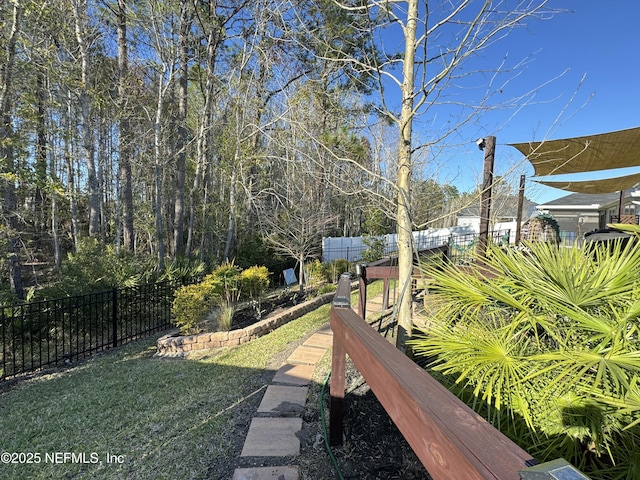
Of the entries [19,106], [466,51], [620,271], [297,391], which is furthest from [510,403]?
[19,106]

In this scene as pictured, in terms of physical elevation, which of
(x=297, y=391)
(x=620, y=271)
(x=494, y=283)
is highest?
(x=620, y=271)

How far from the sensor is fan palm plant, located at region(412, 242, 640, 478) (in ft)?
3.58

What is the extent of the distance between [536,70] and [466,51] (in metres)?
0.70

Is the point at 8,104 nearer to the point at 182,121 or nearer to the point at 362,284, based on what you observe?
the point at 182,121

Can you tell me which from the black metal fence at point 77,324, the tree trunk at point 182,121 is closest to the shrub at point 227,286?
the black metal fence at point 77,324

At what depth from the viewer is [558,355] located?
43.9 inches

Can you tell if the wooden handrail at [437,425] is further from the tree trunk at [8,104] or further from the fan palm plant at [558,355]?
the tree trunk at [8,104]

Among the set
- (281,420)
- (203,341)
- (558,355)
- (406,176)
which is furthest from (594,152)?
(203,341)

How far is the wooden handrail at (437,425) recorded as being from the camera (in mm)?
633

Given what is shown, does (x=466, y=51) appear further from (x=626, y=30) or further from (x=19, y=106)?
(x=19, y=106)

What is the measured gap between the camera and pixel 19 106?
647 centimetres

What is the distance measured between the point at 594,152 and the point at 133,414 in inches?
352

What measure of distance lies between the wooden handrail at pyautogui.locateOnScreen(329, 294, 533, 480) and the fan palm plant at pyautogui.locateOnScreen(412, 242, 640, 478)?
0.99 ft

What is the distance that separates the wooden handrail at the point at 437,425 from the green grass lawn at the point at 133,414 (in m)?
1.62
